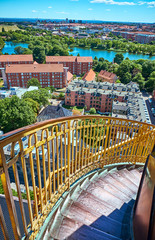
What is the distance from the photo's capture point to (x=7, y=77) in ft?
108

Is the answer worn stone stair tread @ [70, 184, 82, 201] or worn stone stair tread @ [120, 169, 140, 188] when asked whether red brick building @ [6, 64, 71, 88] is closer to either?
worn stone stair tread @ [120, 169, 140, 188]

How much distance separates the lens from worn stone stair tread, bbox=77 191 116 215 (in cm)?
312

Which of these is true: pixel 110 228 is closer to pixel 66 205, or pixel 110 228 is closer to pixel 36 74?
pixel 66 205

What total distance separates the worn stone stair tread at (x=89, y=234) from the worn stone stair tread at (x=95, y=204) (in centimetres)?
56

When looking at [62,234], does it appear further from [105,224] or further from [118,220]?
[118,220]

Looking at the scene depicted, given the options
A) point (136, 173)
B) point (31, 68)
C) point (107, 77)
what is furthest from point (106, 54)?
point (136, 173)

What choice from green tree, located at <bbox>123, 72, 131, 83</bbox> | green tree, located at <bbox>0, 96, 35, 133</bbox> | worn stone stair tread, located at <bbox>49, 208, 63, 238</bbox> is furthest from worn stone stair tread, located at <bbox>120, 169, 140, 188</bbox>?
green tree, located at <bbox>123, 72, 131, 83</bbox>

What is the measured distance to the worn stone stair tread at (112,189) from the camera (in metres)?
3.63

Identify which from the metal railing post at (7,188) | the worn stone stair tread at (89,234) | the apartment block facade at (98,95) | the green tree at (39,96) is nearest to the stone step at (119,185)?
the worn stone stair tread at (89,234)

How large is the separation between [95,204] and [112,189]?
0.69 m

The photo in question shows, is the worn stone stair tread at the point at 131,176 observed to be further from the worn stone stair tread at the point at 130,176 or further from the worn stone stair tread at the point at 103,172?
the worn stone stair tread at the point at 103,172

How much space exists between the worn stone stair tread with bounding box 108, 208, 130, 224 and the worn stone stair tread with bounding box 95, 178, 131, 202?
0.44 meters

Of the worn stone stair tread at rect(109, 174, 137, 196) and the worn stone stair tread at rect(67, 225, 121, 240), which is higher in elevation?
the worn stone stair tread at rect(67, 225, 121, 240)

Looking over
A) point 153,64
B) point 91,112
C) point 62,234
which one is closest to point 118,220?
point 62,234
